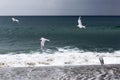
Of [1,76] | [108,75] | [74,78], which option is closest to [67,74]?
[74,78]

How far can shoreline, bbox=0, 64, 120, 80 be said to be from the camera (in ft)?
8.94

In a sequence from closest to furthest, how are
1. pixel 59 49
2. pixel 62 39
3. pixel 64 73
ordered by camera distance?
pixel 64 73
pixel 59 49
pixel 62 39

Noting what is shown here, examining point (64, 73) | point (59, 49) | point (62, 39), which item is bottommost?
point (64, 73)

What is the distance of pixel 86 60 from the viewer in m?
24.3

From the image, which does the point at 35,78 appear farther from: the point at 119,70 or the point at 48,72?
the point at 119,70

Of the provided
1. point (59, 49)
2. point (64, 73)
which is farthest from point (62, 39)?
point (64, 73)

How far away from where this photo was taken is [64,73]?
9.39 feet

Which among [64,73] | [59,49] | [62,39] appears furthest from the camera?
[62,39]

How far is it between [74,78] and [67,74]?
14 cm

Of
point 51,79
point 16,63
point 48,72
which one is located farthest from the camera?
point 16,63

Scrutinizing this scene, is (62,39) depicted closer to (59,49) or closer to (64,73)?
(59,49)

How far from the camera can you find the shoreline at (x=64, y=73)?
107 inches

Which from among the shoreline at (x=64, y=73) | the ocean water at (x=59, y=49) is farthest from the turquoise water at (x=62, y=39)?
the shoreline at (x=64, y=73)

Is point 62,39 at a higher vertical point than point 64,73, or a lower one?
higher
